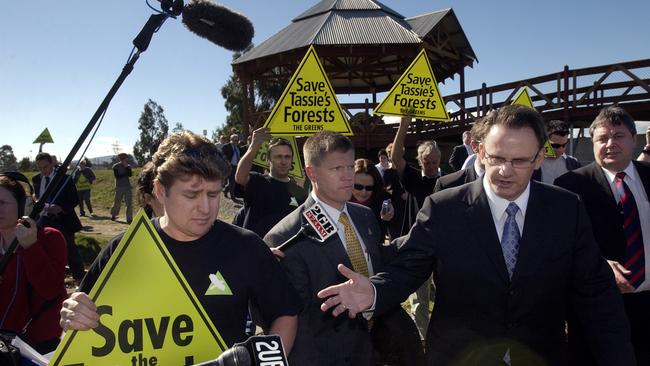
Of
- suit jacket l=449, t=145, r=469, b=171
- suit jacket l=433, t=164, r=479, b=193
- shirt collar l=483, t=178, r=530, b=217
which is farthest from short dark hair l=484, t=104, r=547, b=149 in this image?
suit jacket l=449, t=145, r=469, b=171

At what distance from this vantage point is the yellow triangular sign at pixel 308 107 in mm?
4355

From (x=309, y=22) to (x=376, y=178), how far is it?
59.5 feet

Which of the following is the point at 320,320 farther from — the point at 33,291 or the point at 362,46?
the point at 362,46

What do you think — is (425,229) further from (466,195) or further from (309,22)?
(309,22)

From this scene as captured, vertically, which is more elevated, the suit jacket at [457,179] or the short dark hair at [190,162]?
the short dark hair at [190,162]

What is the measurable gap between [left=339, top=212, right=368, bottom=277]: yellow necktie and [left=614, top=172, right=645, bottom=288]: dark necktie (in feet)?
5.89

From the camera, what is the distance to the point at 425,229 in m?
2.44

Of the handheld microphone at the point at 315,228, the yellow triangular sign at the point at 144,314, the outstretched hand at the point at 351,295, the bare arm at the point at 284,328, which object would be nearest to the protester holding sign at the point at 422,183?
the handheld microphone at the point at 315,228

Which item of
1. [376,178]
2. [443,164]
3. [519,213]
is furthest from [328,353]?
[443,164]

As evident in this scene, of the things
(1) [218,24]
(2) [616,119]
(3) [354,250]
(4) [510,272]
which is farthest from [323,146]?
(2) [616,119]

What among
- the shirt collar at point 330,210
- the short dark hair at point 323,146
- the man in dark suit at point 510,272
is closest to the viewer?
the man in dark suit at point 510,272

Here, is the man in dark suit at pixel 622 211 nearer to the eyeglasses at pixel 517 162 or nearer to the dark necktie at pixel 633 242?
the dark necktie at pixel 633 242

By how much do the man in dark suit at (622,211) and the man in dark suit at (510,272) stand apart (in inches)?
38.1

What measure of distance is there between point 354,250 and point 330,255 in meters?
0.19
